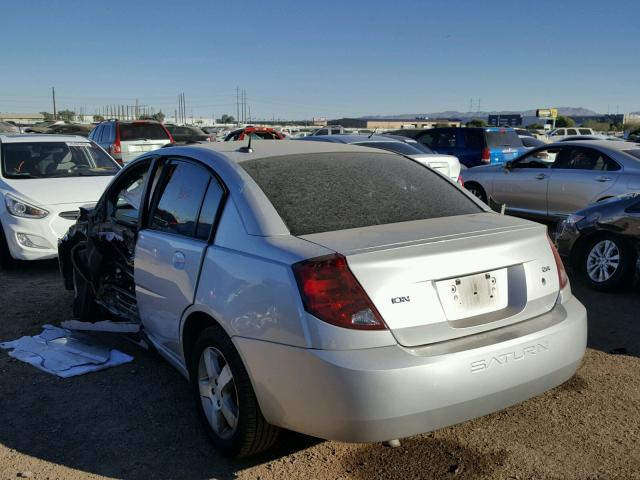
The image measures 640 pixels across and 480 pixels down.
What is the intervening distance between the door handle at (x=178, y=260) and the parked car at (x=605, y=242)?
4.70m

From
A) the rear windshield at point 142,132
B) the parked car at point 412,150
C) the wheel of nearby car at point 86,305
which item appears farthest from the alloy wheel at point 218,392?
the rear windshield at point 142,132

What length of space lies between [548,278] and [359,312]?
1157 mm

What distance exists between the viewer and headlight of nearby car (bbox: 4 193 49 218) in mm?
7191

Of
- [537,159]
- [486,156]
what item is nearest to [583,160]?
[537,159]

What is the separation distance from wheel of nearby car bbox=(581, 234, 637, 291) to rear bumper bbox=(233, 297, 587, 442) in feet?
12.6

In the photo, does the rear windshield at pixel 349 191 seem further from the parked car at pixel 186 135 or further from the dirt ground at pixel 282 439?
the parked car at pixel 186 135

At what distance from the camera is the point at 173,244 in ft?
11.8

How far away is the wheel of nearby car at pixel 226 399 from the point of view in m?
2.97

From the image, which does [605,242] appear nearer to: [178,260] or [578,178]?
[578,178]

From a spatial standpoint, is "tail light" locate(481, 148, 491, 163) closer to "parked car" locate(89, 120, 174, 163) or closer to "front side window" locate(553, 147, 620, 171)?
"front side window" locate(553, 147, 620, 171)

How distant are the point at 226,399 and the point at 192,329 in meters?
0.48

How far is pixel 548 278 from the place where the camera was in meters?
3.19

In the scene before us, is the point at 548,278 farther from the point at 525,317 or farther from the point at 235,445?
the point at 235,445

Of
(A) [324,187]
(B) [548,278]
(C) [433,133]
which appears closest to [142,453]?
(A) [324,187]
